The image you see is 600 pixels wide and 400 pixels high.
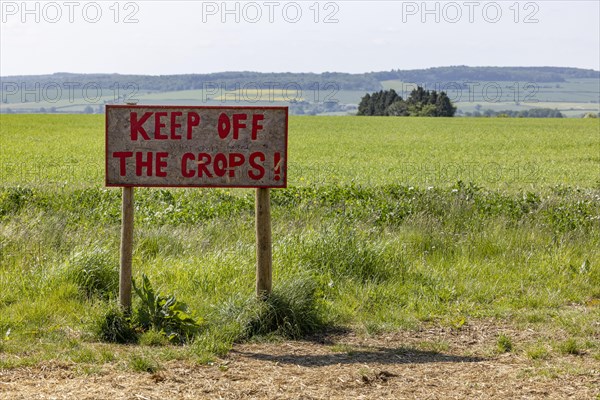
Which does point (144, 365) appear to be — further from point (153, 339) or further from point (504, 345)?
→ point (504, 345)

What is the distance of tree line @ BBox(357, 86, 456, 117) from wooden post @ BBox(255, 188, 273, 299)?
324 feet

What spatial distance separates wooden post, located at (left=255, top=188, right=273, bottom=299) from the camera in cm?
654

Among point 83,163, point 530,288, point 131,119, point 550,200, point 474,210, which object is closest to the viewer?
point 131,119

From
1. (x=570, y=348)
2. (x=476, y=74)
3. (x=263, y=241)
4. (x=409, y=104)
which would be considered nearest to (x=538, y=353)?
(x=570, y=348)

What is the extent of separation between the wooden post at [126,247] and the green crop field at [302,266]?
0.45 ft

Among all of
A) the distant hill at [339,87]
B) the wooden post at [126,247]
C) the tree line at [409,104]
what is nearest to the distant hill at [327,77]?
the distant hill at [339,87]

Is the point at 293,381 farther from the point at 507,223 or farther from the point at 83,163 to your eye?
the point at 83,163

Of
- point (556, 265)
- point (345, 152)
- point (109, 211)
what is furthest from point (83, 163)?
point (556, 265)

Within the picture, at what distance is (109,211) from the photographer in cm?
1192

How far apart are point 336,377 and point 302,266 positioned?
2704mm

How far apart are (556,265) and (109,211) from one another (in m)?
6.54

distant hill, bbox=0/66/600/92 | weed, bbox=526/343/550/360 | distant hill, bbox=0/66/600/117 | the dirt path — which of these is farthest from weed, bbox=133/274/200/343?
distant hill, bbox=0/66/600/92

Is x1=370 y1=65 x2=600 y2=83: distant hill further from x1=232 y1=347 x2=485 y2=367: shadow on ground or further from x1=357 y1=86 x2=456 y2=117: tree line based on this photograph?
x1=232 y1=347 x2=485 y2=367: shadow on ground

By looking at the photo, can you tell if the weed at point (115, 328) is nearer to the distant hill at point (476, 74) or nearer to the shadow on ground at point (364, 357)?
the shadow on ground at point (364, 357)
